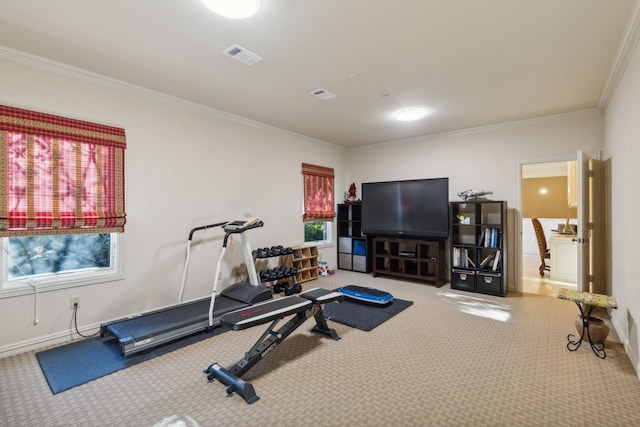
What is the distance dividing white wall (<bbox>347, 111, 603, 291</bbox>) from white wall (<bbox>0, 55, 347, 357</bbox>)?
242 centimetres

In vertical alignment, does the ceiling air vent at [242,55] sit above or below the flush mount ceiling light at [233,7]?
above

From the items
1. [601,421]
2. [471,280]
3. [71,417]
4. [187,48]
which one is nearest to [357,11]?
[187,48]

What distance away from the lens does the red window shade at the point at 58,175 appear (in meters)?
2.71

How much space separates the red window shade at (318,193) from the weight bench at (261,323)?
2.70 metres

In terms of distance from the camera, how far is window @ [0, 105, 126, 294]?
8.95ft

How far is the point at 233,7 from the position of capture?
6.66ft

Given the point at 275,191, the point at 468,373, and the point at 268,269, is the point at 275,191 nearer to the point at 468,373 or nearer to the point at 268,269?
the point at 268,269

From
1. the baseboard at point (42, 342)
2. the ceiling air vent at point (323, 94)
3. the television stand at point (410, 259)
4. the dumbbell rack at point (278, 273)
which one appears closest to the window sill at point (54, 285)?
the baseboard at point (42, 342)

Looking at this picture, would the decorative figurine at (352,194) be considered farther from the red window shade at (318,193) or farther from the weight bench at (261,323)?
the weight bench at (261,323)

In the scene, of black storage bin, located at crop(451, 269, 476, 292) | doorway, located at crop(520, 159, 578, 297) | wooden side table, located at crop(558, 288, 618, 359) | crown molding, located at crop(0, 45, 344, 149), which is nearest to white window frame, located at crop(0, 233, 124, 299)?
crown molding, located at crop(0, 45, 344, 149)

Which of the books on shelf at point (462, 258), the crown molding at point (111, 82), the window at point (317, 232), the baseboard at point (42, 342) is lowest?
the baseboard at point (42, 342)

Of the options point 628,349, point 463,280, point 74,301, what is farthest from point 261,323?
point 463,280

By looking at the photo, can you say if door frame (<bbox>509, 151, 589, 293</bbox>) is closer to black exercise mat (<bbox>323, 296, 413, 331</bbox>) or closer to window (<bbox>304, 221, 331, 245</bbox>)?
black exercise mat (<bbox>323, 296, 413, 331</bbox>)

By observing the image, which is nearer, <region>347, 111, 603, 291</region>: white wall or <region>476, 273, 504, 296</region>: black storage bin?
<region>347, 111, 603, 291</region>: white wall
